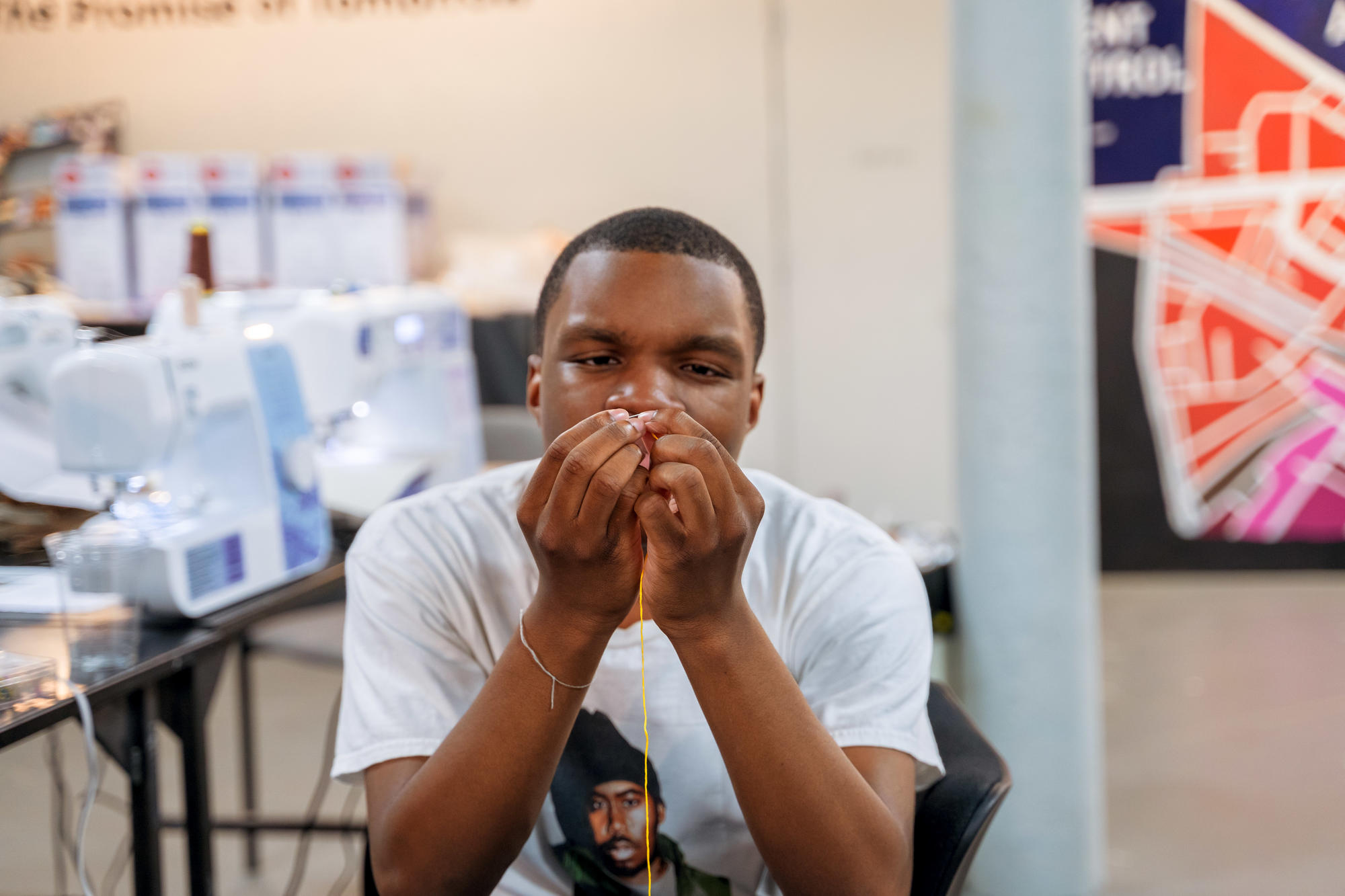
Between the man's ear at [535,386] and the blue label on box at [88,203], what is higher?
the blue label on box at [88,203]

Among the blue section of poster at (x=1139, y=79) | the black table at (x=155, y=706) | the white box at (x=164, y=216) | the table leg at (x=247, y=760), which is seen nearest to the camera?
the black table at (x=155, y=706)

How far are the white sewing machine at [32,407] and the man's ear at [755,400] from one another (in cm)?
110

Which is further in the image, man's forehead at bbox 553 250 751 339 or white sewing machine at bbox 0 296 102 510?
white sewing machine at bbox 0 296 102 510

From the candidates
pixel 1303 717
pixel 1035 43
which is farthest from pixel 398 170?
pixel 1303 717

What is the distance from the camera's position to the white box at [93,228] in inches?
134

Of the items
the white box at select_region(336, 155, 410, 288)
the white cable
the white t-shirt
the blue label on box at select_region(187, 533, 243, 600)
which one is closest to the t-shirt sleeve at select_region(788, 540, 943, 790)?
the white t-shirt

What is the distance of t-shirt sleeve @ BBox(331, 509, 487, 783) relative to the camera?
1.04m

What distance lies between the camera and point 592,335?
1.05 m

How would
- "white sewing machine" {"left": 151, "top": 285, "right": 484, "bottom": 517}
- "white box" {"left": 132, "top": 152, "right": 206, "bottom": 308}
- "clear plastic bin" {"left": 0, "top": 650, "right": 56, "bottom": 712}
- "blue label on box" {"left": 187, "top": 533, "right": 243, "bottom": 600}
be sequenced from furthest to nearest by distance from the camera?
"white box" {"left": 132, "top": 152, "right": 206, "bottom": 308}, "white sewing machine" {"left": 151, "top": 285, "right": 484, "bottom": 517}, "blue label on box" {"left": 187, "top": 533, "right": 243, "bottom": 600}, "clear plastic bin" {"left": 0, "top": 650, "right": 56, "bottom": 712}

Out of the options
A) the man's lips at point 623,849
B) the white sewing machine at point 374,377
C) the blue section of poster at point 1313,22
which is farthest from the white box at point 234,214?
the blue section of poster at point 1313,22

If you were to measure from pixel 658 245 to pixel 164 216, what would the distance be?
9.21 feet

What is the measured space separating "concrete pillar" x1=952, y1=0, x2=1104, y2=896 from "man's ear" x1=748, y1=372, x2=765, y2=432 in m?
1.00

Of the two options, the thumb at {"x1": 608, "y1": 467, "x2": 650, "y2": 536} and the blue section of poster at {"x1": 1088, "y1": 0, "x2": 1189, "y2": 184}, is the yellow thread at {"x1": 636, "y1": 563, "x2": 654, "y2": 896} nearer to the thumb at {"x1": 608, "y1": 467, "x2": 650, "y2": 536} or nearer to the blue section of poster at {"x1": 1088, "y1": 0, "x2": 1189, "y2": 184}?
the thumb at {"x1": 608, "y1": 467, "x2": 650, "y2": 536}

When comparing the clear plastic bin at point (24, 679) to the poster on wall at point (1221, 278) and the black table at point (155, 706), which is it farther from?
the poster on wall at point (1221, 278)
